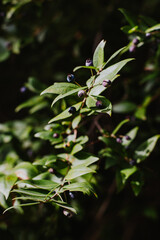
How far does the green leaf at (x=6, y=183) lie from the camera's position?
73 cm

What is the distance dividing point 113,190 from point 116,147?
36.0 inches

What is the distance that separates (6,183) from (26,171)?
87 millimetres

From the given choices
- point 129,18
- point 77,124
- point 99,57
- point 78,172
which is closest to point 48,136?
point 77,124

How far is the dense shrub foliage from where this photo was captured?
0.72m

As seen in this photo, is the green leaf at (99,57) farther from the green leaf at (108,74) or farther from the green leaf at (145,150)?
the green leaf at (145,150)

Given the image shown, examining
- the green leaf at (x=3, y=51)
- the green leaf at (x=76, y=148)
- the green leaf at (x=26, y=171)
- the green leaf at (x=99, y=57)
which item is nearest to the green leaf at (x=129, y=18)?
the green leaf at (x=99, y=57)

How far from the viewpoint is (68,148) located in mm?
860

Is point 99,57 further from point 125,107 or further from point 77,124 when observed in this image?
point 125,107

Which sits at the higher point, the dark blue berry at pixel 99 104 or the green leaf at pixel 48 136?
the dark blue berry at pixel 99 104

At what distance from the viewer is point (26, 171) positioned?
0.84 meters

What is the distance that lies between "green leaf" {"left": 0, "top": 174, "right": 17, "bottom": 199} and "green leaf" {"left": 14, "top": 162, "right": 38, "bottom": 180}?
0.03 metres

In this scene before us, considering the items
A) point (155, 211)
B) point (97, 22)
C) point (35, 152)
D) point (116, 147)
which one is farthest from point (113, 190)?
point (97, 22)

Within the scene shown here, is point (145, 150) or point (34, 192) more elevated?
point (34, 192)

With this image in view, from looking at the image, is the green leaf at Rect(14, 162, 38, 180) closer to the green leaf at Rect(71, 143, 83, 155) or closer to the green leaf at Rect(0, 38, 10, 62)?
the green leaf at Rect(71, 143, 83, 155)
